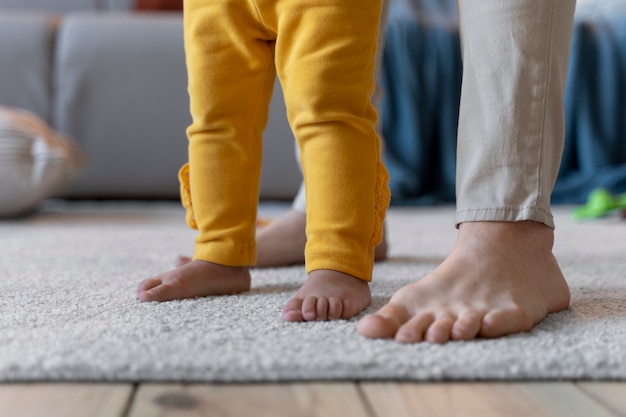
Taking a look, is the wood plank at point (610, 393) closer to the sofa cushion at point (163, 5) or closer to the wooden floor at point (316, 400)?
the wooden floor at point (316, 400)

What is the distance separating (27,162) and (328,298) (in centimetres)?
123

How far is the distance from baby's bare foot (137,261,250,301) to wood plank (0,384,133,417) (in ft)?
0.86

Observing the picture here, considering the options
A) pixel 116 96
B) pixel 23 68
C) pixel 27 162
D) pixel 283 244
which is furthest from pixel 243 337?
→ pixel 23 68

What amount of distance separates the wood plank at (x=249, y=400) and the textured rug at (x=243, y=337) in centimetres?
1

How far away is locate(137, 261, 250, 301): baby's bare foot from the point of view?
792mm

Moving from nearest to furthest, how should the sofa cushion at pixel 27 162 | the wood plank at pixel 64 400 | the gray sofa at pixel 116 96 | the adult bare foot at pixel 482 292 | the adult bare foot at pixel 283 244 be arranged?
the wood plank at pixel 64 400 → the adult bare foot at pixel 482 292 → the adult bare foot at pixel 283 244 → the sofa cushion at pixel 27 162 → the gray sofa at pixel 116 96

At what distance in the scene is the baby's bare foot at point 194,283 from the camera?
2.60 feet

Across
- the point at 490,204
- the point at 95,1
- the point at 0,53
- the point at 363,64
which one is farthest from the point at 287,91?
the point at 95,1

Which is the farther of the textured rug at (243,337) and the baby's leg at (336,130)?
the baby's leg at (336,130)

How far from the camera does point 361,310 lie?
74 centimetres

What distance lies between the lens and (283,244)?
1099mm

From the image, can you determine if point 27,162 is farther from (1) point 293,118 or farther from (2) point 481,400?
(2) point 481,400

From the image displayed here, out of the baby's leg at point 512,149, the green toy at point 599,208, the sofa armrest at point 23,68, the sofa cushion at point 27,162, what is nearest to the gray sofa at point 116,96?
the sofa armrest at point 23,68

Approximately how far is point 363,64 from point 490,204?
0.60 ft
